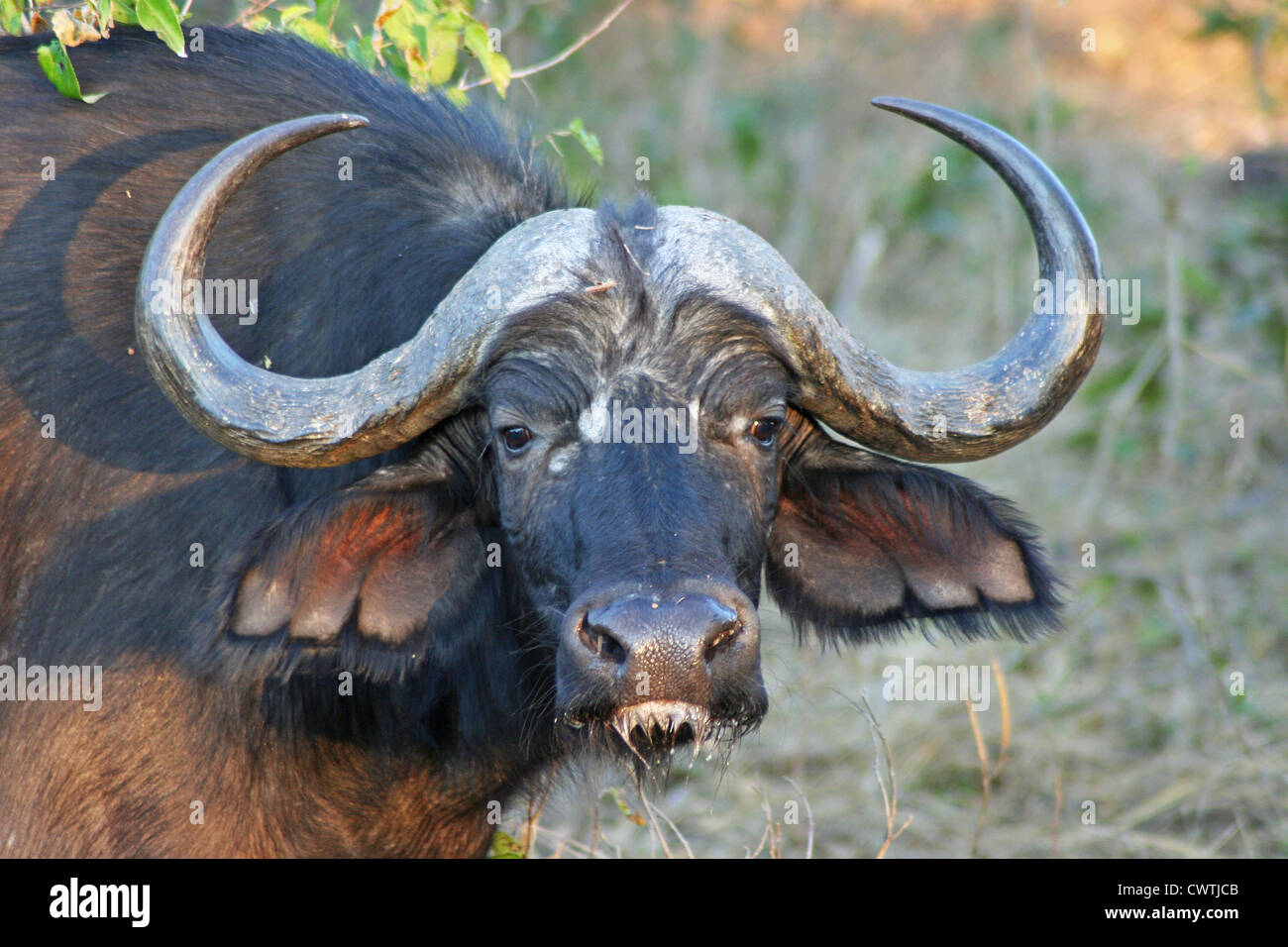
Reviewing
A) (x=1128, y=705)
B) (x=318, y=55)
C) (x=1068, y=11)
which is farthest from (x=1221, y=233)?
(x=318, y=55)

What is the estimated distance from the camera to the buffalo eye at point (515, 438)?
377 centimetres

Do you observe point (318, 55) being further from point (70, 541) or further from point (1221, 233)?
point (1221, 233)

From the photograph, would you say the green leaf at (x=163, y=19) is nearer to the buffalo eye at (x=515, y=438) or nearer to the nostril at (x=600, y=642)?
the buffalo eye at (x=515, y=438)

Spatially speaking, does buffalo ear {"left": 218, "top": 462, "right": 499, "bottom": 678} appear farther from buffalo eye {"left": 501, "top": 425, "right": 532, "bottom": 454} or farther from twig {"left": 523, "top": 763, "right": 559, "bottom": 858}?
A: twig {"left": 523, "top": 763, "right": 559, "bottom": 858}

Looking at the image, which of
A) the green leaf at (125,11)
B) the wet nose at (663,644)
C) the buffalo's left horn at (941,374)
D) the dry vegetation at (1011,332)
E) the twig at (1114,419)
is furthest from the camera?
the twig at (1114,419)

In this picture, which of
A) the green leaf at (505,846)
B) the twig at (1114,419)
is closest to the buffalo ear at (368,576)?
the green leaf at (505,846)

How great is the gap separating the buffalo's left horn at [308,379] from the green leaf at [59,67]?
2.67 ft

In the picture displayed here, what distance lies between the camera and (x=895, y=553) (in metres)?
4.34

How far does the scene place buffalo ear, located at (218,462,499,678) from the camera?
149 inches

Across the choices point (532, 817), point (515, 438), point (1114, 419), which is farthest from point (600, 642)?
point (1114, 419)

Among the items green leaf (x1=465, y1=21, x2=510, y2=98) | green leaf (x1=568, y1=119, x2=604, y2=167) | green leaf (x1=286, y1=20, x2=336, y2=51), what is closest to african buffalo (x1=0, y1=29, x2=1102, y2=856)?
green leaf (x1=465, y1=21, x2=510, y2=98)

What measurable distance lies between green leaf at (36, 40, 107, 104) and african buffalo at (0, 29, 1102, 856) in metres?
0.11

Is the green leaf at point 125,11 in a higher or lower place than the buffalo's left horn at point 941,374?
higher

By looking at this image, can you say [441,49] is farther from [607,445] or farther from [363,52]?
[607,445]
